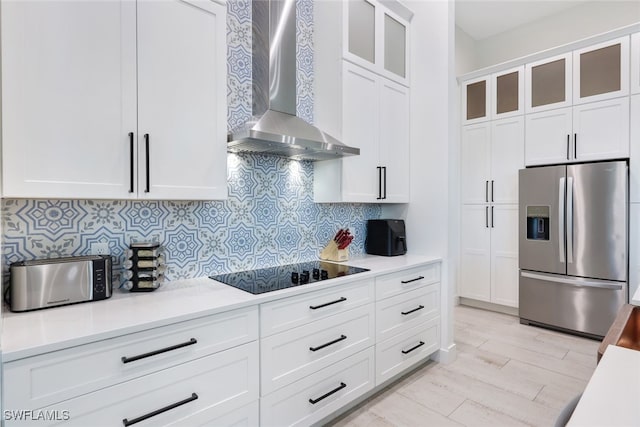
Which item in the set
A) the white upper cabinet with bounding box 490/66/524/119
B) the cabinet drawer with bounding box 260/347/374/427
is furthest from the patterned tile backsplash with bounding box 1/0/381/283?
the white upper cabinet with bounding box 490/66/524/119

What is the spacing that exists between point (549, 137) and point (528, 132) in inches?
8.4

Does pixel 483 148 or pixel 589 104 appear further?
pixel 483 148

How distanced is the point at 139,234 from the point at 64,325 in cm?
65

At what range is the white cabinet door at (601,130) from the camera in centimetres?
312

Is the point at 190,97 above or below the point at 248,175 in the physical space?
above

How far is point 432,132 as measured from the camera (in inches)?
112

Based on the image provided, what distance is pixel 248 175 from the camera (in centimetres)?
221

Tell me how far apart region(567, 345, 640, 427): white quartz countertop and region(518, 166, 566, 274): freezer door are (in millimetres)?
2794

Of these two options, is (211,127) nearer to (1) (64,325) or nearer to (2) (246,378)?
(1) (64,325)

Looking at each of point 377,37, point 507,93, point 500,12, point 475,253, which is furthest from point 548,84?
point 377,37

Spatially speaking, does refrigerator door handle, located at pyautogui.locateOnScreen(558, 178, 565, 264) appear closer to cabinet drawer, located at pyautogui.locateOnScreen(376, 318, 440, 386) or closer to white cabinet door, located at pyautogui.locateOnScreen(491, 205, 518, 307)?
white cabinet door, located at pyautogui.locateOnScreen(491, 205, 518, 307)

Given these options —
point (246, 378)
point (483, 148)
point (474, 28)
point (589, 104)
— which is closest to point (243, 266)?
point (246, 378)

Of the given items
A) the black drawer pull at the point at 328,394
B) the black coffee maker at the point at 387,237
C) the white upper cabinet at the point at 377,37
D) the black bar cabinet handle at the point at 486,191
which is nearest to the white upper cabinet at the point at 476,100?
the black bar cabinet handle at the point at 486,191

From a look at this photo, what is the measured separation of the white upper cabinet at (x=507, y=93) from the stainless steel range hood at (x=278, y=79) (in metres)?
2.63
